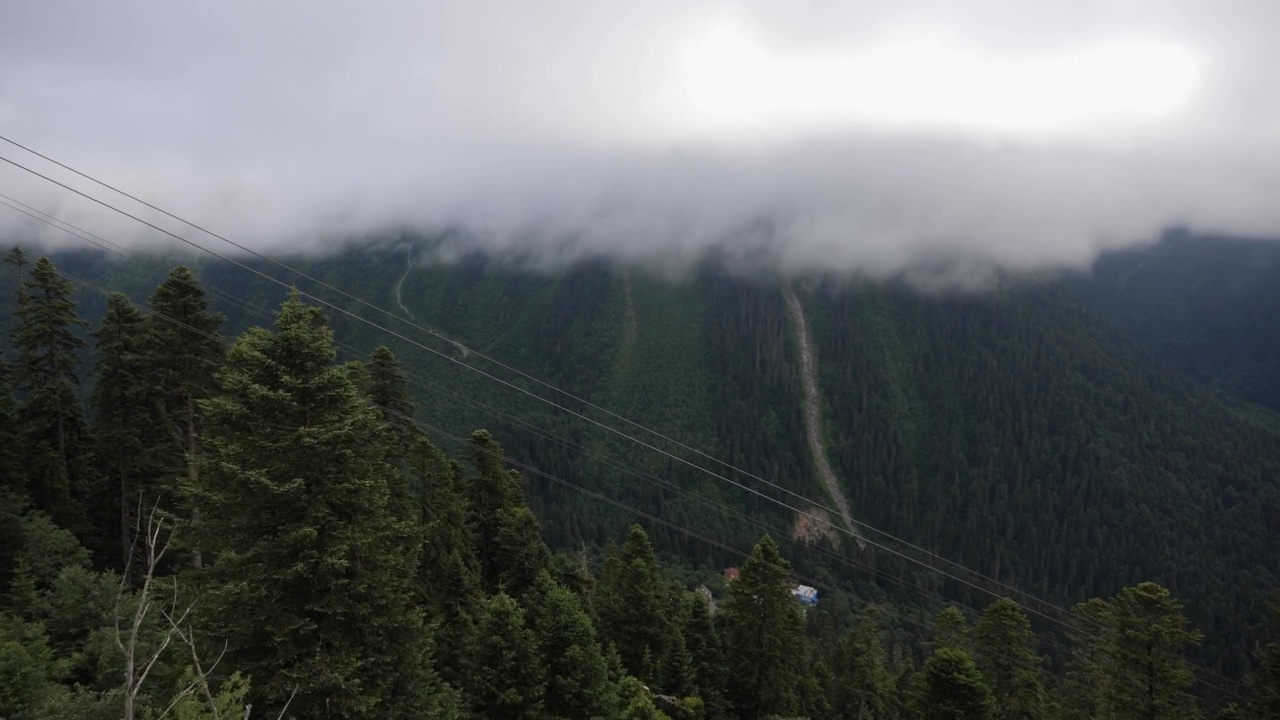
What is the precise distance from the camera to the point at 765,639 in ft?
102

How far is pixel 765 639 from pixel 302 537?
24.3m

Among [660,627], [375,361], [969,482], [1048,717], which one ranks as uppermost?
[969,482]

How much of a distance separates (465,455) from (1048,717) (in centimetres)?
3355

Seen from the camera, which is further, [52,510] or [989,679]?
[989,679]

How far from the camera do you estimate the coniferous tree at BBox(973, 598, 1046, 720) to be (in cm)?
3203

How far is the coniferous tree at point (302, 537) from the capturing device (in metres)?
13.2

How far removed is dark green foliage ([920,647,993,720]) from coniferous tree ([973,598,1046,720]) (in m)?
6.37

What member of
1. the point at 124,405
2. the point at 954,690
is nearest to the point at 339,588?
the point at 124,405

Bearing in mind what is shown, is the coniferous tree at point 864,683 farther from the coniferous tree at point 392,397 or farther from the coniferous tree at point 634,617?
the coniferous tree at point 392,397

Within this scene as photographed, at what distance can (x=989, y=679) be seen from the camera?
32.4 meters

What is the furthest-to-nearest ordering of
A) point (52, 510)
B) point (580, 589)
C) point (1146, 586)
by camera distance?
1. point (580, 589)
2. point (52, 510)
3. point (1146, 586)

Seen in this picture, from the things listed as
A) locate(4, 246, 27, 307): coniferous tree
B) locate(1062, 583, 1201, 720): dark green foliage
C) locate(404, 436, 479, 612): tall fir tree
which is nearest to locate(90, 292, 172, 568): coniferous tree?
locate(4, 246, 27, 307): coniferous tree

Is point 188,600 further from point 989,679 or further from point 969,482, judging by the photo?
point 969,482

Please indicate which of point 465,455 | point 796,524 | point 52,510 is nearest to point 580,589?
point 465,455
